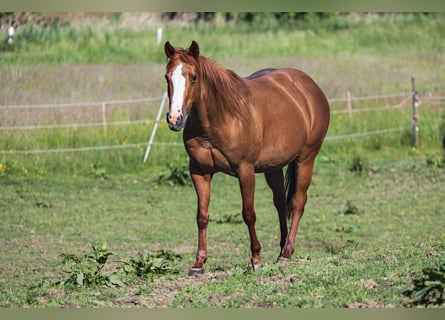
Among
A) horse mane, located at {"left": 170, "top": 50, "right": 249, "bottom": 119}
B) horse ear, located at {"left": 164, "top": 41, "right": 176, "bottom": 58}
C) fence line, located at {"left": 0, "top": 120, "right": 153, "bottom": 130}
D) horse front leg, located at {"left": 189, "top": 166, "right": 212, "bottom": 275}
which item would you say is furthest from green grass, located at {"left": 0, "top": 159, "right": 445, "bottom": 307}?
horse ear, located at {"left": 164, "top": 41, "right": 176, "bottom": 58}

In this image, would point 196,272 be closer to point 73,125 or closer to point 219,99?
point 219,99

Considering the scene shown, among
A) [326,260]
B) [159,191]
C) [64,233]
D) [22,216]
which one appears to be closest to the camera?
[326,260]

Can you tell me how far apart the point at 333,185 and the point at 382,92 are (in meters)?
5.19

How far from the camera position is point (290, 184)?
841 centimetres

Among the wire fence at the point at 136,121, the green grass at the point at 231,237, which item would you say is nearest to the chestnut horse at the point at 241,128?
the green grass at the point at 231,237

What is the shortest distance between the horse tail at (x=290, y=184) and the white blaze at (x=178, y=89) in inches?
85.3

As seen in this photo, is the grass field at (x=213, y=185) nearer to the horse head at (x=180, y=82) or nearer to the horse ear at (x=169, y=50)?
the horse head at (x=180, y=82)

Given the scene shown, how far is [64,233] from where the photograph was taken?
35.2ft

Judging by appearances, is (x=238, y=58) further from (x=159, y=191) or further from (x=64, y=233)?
(x=64, y=233)

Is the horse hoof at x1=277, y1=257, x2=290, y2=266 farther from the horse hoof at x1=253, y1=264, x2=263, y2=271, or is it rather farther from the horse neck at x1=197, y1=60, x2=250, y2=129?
→ the horse neck at x1=197, y1=60, x2=250, y2=129

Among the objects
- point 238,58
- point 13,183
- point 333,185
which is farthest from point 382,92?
point 13,183

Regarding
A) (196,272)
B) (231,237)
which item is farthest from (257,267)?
(231,237)

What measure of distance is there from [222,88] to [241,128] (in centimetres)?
37

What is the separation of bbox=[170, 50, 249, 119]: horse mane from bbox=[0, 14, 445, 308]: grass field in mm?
1306
